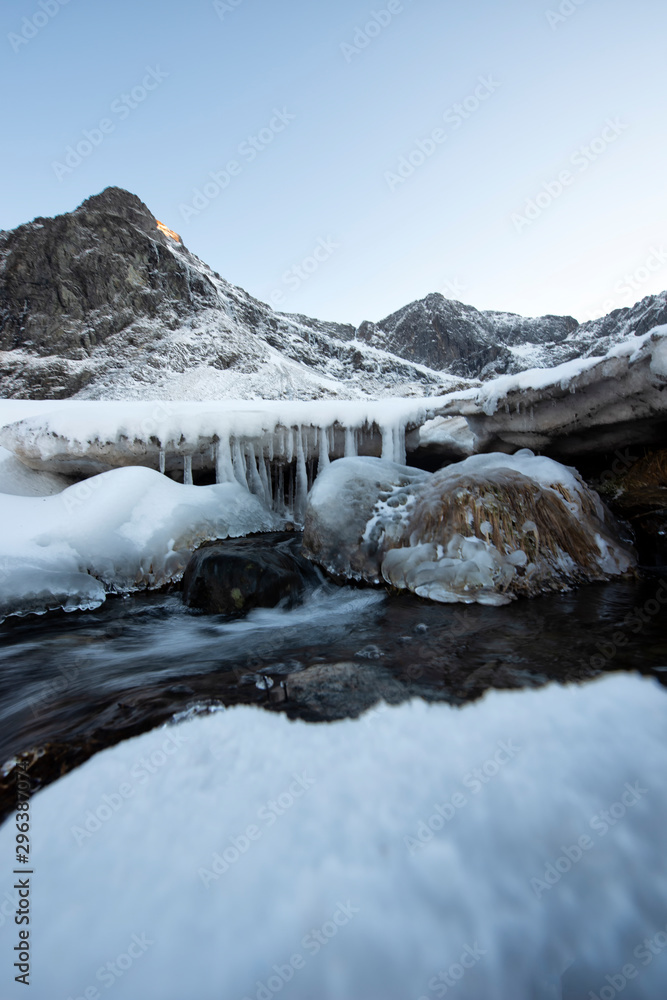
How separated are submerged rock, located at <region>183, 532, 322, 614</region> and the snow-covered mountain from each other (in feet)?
46.8

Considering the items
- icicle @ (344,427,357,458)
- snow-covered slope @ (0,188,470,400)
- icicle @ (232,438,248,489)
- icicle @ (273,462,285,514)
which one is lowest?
icicle @ (273,462,285,514)

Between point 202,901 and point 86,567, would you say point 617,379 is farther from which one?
point 86,567

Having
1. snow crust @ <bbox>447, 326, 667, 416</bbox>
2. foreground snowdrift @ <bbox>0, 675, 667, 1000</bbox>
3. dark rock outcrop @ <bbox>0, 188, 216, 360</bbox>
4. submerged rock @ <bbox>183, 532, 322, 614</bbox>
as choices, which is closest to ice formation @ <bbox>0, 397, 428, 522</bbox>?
snow crust @ <bbox>447, 326, 667, 416</bbox>

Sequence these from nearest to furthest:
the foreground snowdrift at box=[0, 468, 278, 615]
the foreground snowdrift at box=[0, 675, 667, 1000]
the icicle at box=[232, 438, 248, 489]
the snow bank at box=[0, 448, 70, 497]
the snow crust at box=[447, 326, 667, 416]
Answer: the foreground snowdrift at box=[0, 675, 667, 1000]
the foreground snowdrift at box=[0, 468, 278, 615]
the snow crust at box=[447, 326, 667, 416]
the snow bank at box=[0, 448, 70, 497]
the icicle at box=[232, 438, 248, 489]

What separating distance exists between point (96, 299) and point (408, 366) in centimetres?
2229

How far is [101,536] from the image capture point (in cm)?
Result: 404

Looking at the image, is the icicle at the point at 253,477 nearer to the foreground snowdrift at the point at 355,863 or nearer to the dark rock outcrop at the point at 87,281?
the foreground snowdrift at the point at 355,863

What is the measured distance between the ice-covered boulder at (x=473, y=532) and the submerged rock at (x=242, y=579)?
40 cm

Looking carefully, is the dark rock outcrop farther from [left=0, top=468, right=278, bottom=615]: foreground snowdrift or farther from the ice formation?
[left=0, top=468, right=278, bottom=615]: foreground snowdrift

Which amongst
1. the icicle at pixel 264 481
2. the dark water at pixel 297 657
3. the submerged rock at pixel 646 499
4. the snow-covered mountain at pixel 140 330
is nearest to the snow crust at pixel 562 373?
the submerged rock at pixel 646 499

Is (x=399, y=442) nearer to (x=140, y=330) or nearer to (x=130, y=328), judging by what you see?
(x=140, y=330)

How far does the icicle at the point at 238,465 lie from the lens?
5910mm

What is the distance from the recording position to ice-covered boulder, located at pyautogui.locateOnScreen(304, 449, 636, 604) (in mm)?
3352

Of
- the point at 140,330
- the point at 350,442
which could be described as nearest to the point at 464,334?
the point at 140,330
